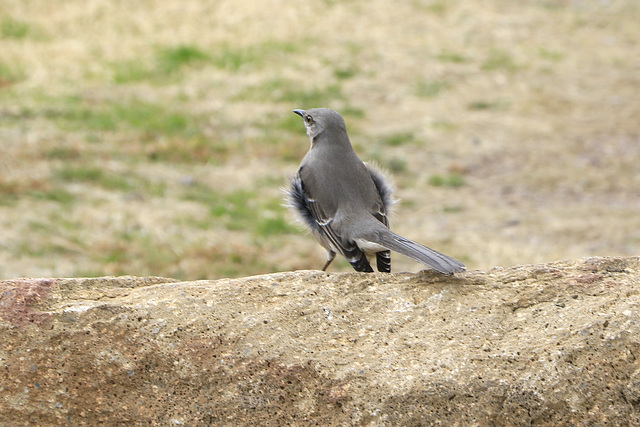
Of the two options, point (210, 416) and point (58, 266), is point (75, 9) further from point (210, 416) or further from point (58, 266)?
point (210, 416)

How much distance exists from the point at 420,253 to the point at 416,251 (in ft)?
0.16

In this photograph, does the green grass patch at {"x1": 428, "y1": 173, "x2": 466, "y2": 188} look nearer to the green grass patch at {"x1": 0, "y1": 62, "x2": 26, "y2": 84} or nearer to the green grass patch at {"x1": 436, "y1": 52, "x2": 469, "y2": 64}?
the green grass patch at {"x1": 436, "y1": 52, "x2": 469, "y2": 64}

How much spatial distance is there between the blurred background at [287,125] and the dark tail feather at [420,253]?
1392 millimetres

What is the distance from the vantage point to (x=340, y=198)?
5.01 m

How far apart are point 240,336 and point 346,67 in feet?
37.8

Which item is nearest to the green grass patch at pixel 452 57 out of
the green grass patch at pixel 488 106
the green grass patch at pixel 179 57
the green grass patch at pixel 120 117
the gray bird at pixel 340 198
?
the green grass patch at pixel 488 106

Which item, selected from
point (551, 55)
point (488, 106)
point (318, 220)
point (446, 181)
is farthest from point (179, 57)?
point (318, 220)

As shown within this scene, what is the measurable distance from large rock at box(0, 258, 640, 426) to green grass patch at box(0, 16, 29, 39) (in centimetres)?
1264

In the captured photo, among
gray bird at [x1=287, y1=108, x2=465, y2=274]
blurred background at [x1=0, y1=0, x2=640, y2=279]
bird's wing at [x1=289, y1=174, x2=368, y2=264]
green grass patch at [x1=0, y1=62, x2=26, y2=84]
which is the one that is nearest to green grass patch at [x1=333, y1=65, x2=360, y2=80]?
blurred background at [x1=0, y1=0, x2=640, y2=279]

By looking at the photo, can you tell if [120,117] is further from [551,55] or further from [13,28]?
[551,55]

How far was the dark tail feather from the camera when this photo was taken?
12.5 feet

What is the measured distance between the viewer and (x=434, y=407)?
11.2 ft

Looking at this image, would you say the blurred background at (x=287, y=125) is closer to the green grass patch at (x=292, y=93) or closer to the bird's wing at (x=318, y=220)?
the green grass patch at (x=292, y=93)

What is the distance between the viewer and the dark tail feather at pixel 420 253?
12.5 ft
